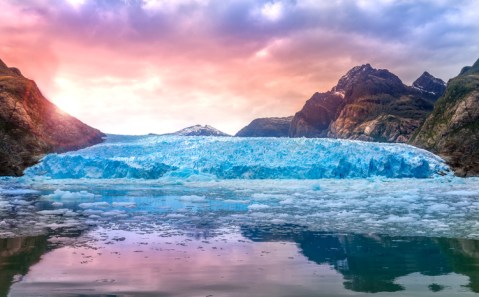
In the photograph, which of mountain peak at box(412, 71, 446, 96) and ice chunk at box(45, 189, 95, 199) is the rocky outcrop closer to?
mountain peak at box(412, 71, 446, 96)

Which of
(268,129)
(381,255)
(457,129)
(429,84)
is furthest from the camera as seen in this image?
(268,129)

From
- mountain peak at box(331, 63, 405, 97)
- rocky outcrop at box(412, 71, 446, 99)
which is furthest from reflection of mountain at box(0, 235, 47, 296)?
rocky outcrop at box(412, 71, 446, 99)

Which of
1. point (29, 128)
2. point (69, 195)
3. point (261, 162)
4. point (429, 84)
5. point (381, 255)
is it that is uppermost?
point (429, 84)

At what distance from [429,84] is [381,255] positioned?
167317 mm

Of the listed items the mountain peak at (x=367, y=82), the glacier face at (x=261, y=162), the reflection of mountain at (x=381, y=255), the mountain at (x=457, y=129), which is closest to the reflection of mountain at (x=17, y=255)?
the reflection of mountain at (x=381, y=255)

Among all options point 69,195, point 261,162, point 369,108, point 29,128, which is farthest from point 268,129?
point 69,195

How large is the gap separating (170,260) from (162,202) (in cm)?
929

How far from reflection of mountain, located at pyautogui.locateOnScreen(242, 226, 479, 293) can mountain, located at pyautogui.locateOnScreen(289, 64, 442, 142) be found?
9101 centimetres

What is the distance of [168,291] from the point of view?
4387 millimetres

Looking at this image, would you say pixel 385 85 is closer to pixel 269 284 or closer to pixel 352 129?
pixel 352 129

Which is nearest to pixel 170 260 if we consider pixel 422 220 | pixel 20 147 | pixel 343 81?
pixel 422 220

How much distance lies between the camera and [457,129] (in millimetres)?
48375

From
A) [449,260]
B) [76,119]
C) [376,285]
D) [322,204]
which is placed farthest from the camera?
[76,119]

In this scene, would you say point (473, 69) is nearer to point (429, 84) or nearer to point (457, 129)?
point (457, 129)
